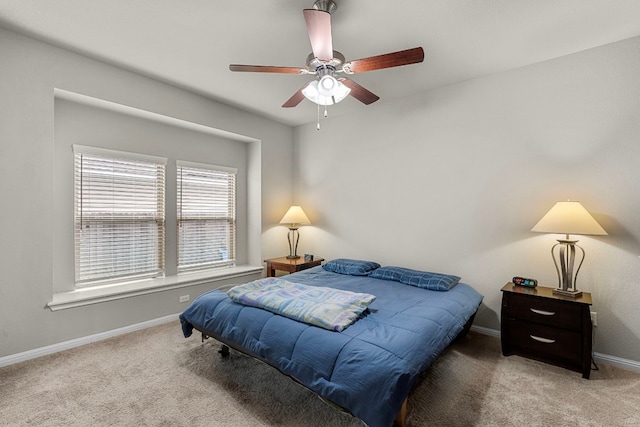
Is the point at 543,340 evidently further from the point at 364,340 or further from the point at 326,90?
the point at 326,90

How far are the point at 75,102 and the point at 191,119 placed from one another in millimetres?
1099

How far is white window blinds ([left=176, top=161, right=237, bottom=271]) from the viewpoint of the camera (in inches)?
157

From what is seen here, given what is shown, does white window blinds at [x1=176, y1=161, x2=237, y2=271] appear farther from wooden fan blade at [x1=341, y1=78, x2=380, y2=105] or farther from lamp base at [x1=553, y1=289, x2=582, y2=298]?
lamp base at [x1=553, y1=289, x2=582, y2=298]

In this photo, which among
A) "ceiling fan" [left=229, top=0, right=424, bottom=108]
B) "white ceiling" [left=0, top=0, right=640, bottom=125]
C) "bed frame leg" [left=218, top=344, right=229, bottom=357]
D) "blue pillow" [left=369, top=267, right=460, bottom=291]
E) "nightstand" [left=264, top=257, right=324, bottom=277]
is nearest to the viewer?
"ceiling fan" [left=229, top=0, right=424, bottom=108]

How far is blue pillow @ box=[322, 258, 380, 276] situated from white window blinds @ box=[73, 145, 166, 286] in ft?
7.06

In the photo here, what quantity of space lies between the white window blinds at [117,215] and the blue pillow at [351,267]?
2152 millimetres

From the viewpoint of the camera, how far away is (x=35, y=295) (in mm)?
2598

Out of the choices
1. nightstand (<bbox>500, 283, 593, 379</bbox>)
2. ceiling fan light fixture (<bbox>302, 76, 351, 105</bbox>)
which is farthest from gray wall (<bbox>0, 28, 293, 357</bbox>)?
nightstand (<bbox>500, 283, 593, 379</bbox>)

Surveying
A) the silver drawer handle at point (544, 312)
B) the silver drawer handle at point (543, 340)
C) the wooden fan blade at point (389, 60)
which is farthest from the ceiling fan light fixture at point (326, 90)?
the silver drawer handle at point (543, 340)

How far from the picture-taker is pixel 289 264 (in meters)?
4.18

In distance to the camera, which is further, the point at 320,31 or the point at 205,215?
the point at 205,215

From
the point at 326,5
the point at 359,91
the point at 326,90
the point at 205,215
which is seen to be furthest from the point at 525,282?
the point at 205,215

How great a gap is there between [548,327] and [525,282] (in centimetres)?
41

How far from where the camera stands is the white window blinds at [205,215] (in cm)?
400
